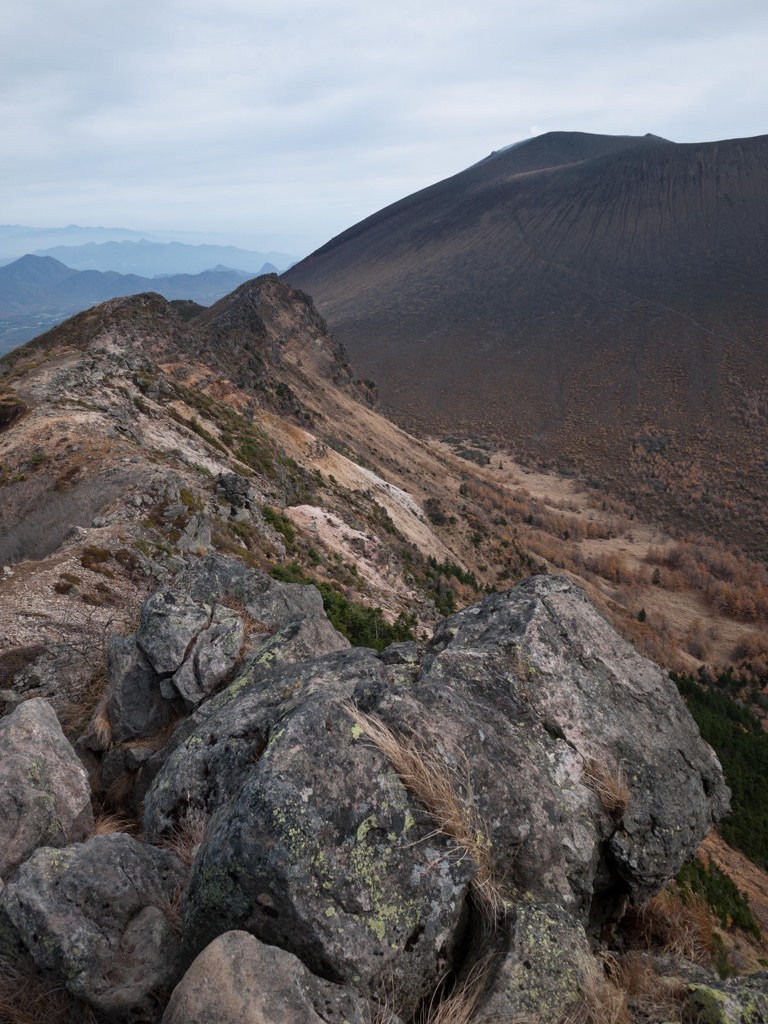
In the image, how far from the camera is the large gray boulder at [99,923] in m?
2.98

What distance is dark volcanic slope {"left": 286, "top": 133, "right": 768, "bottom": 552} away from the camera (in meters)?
55.5

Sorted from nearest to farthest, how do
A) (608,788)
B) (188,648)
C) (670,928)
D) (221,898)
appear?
(221,898), (608,788), (670,928), (188,648)

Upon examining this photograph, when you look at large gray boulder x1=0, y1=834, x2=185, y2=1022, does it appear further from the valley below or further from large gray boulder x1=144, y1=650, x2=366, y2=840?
large gray boulder x1=144, y1=650, x2=366, y2=840

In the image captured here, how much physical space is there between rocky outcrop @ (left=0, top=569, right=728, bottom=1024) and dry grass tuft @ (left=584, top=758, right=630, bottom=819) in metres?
0.01

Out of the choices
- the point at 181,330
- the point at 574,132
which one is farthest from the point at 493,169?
the point at 181,330

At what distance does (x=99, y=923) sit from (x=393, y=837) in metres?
1.68

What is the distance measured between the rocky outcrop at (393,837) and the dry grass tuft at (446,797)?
1 cm

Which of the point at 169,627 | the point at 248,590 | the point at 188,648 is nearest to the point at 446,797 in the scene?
the point at 188,648

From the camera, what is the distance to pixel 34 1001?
291 centimetres

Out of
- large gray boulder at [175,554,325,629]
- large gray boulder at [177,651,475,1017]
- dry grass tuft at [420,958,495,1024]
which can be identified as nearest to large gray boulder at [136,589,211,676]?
large gray boulder at [175,554,325,629]

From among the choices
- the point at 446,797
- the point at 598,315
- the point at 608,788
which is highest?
the point at 598,315

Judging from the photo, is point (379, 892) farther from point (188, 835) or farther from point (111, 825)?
point (111, 825)

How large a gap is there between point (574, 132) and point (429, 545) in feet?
598

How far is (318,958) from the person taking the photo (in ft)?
9.48
